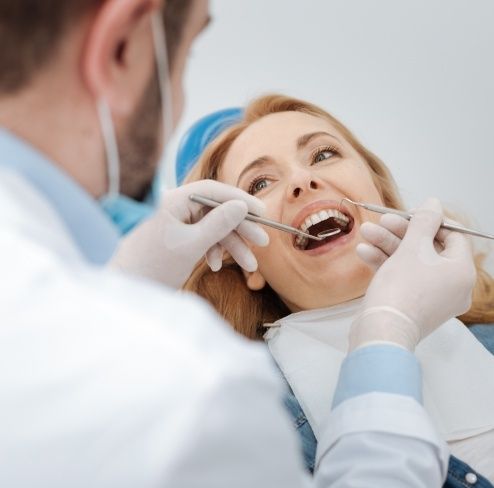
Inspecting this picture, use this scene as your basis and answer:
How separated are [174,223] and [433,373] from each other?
60 cm

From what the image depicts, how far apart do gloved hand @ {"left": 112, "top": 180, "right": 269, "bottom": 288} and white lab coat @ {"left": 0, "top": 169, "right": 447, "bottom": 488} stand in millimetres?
818

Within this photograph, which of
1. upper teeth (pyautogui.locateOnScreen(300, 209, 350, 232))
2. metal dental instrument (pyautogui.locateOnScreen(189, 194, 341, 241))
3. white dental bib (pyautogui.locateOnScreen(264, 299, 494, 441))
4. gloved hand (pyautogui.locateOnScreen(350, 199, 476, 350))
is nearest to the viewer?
gloved hand (pyautogui.locateOnScreen(350, 199, 476, 350))

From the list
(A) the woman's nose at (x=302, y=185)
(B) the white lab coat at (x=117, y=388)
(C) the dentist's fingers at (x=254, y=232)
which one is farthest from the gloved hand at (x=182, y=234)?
(B) the white lab coat at (x=117, y=388)

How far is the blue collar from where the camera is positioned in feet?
2.28

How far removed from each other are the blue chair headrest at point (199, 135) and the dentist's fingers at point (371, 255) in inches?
26.4

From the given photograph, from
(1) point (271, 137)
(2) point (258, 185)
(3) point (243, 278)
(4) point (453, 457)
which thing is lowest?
(3) point (243, 278)

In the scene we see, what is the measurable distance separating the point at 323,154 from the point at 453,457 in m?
0.77

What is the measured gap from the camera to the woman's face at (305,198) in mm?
1616

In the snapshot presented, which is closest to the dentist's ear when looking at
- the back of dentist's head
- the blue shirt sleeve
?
the back of dentist's head

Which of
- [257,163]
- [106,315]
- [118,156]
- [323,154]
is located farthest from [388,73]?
[106,315]

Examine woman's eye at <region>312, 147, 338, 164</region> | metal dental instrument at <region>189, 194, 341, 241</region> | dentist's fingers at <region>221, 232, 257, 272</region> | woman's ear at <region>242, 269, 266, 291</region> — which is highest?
woman's eye at <region>312, 147, 338, 164</region>

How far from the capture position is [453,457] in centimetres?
130

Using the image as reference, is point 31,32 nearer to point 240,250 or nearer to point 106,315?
point 106,315

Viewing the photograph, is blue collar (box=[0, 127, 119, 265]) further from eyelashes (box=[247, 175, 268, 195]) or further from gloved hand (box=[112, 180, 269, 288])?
eyelashes (box=[247, 175, 268, 195])
